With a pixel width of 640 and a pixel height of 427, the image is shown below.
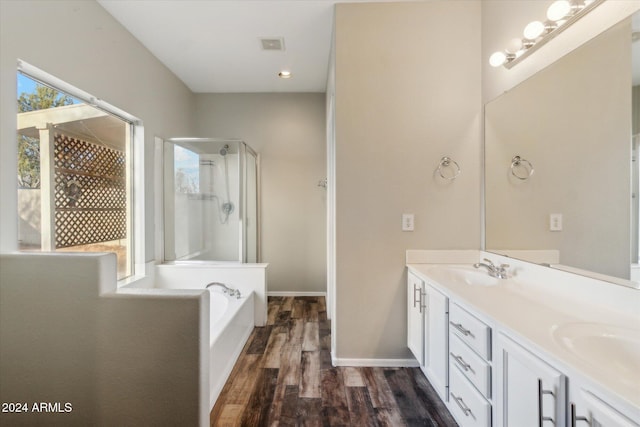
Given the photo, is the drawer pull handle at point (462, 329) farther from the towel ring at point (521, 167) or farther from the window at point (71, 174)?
the window at point (71, 174)

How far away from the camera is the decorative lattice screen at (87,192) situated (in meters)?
1.92

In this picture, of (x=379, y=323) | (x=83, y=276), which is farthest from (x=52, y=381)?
(x=379, y=323)

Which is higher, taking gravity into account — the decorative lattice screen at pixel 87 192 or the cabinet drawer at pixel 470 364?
the decorative lattice screen at pixel 87 192

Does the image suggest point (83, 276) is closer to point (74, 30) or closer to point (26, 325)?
point (26, 325)

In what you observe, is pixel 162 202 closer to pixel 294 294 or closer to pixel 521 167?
pixel 294 294

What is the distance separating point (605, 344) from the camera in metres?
0.97

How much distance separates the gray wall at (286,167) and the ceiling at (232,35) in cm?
35

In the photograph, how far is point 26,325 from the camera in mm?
1338

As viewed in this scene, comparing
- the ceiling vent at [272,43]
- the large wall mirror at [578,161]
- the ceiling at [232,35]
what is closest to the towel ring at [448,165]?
the large wall mirror at [578,161]

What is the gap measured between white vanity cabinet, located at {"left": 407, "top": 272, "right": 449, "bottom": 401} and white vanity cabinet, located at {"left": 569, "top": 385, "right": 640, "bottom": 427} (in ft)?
2.48

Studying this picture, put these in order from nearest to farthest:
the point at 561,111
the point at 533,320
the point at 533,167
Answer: the point at 533,320 → the point at 561,111 → the point at 533,167

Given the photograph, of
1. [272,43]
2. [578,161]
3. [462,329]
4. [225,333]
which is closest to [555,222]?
[578,161]

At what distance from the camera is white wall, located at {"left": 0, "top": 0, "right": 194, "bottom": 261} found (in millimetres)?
1445

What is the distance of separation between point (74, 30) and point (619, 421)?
124 inches
